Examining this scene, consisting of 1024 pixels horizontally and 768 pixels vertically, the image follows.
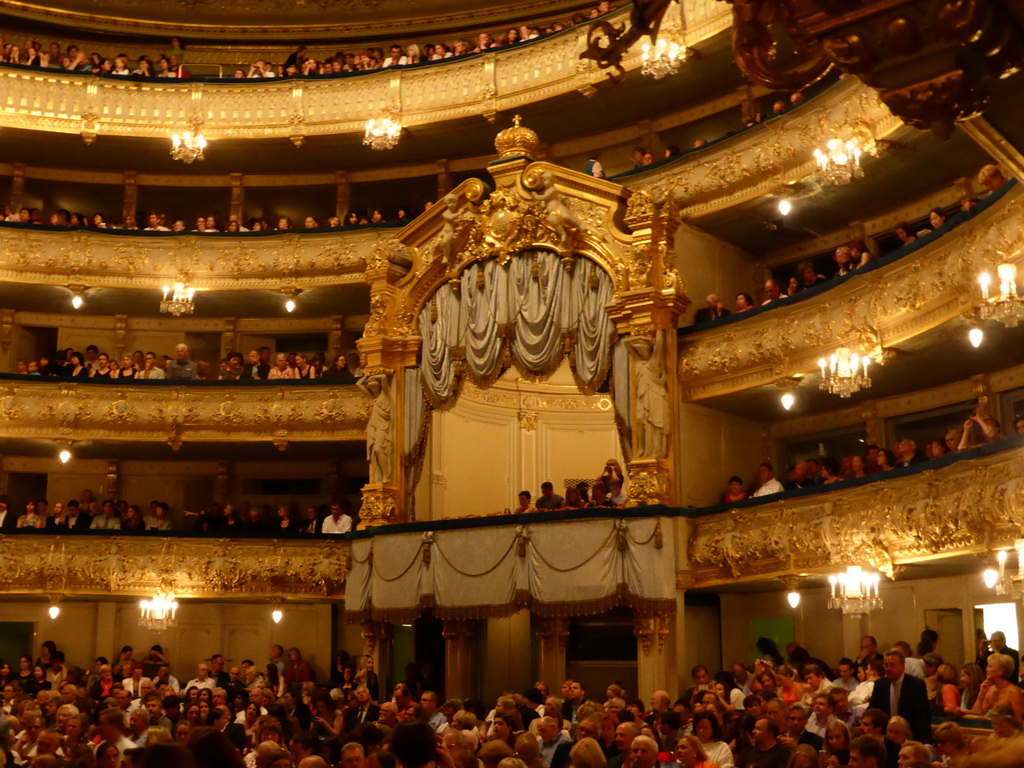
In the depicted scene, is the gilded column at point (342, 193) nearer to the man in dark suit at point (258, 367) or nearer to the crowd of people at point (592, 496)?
the man in dark suit at point (258, 367)

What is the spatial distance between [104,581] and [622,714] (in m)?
14.4

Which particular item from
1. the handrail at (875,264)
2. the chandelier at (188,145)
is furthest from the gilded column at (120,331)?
the handrail at (875,264)

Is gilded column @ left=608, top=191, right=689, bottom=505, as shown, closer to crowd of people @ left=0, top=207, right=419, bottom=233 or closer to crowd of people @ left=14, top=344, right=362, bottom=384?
crowd of people @ left=14, top=344, right=362, bottom=384

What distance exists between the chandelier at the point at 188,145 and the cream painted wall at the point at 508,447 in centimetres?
792

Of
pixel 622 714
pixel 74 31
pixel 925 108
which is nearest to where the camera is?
pixel 925 108

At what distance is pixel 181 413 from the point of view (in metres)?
24.3

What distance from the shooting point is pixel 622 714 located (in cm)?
1066

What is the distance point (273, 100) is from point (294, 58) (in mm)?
1934

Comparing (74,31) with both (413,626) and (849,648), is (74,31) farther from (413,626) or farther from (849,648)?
(849,648)

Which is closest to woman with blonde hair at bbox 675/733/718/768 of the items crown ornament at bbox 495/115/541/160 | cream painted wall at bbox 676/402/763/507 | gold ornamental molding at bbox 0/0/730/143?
cream painted wall at bbox 676/402/763/507

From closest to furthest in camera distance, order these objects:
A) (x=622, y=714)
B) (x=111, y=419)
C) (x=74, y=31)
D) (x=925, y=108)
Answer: (x=925, y=108), (x=622, y=714), (x=111, y=419), (x=74, y=31)

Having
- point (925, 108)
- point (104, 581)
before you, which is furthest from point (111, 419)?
point (925, 108)

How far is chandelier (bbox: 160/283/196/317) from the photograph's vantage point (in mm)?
24609

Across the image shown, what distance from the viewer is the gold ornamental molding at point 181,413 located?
23.8 metres
